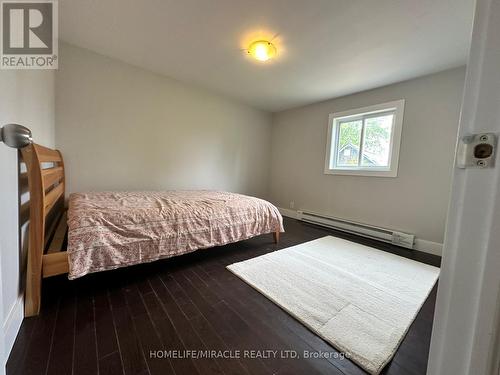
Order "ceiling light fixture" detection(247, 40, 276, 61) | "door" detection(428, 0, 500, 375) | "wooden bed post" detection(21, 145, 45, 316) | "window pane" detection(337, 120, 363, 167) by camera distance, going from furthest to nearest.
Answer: "window pane" detection(337, 120, 363, 167) < "ceiling light fixture" detection(247, 40, 276, 61) < "wooden bed post" detection(21, 145, 45, 316) < "door" detection(428, 0, 500, 375)

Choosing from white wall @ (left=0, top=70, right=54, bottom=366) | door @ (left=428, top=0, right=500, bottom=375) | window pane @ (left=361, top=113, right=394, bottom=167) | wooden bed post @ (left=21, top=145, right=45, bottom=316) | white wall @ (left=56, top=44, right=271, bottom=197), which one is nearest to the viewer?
door @ (left=428, top=0, right=500, bottom=375)

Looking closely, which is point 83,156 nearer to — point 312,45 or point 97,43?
point 97,43

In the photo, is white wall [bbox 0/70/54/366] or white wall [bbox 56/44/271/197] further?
white wall [bbox 56/44/271/197]

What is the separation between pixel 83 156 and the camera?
2611 millimetres

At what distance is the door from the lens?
12.1 inches

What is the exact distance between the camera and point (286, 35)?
2.07 meters

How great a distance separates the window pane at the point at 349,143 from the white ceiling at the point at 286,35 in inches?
26.3

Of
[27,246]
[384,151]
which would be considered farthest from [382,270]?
[27,246]

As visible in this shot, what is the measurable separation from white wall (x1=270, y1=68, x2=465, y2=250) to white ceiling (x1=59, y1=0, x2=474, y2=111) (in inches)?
9.8

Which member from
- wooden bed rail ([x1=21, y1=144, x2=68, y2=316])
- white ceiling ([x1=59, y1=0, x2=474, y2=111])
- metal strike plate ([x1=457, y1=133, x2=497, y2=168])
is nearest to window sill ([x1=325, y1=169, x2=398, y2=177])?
white ceiling ([x1=59, y1=0, x2=474, y2=111])

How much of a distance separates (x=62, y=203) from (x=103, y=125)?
108cm

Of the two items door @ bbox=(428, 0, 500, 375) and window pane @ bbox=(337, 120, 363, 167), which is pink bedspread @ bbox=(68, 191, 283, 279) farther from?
window pane @ bbox=(337, 120, 363, 167)

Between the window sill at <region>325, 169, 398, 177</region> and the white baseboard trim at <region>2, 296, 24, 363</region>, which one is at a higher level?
the window sill at <region>325, 169, 398, 177</region>

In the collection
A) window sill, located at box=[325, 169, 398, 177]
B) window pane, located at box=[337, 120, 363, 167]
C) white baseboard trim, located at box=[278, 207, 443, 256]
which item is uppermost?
window pane, located at box=[337, 120, 363, 167]
